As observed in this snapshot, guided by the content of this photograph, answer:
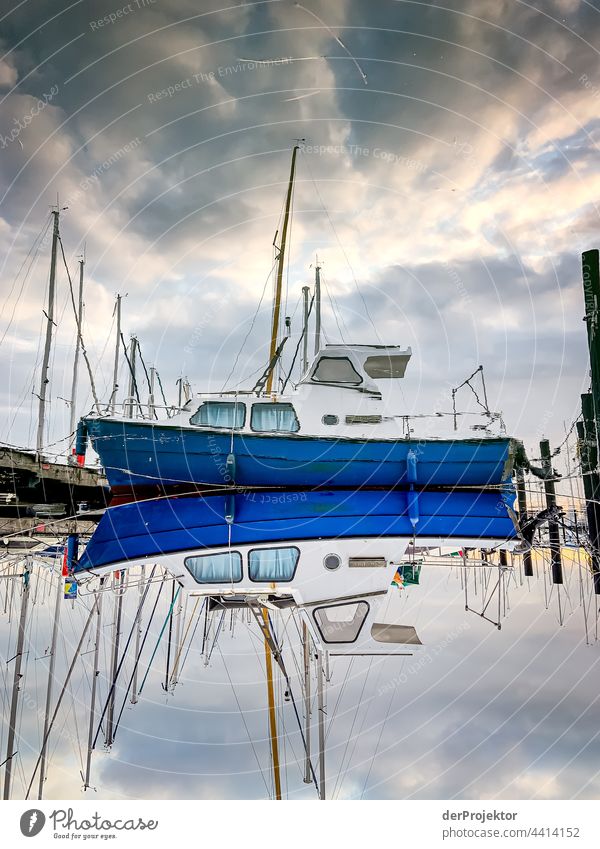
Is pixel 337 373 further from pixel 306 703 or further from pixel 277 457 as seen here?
pixel 306 703

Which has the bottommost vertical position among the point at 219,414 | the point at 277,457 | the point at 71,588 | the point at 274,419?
the point at 71,588

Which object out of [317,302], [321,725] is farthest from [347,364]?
[321,725]

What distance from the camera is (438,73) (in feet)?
19.9

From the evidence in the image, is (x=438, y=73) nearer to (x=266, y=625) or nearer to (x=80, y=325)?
(x=266, y=625)

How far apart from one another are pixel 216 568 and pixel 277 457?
2.50m

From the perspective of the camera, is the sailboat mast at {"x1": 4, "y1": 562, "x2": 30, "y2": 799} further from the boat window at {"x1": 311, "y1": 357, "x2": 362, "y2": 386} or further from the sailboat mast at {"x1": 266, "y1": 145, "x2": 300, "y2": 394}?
the boat window at {"x1": 311, "y1": 357, "x2": 362, "y2": 386}

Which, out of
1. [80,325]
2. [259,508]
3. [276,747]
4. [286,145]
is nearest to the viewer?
[276,747]

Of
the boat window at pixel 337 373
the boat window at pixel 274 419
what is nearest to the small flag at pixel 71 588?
the boat window at pixel 274 419

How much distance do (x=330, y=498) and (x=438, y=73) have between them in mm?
6309

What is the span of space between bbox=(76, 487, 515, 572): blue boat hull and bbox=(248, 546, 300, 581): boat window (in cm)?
32

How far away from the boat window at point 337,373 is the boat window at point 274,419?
870 mm

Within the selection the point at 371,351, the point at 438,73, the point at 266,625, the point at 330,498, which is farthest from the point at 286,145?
the point at 266,625

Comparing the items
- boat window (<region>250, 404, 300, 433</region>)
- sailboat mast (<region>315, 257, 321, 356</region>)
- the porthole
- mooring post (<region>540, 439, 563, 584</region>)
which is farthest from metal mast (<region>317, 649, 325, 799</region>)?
sailboat mast (<region>315, 257, 321, 356</region>)

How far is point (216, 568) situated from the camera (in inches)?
276
